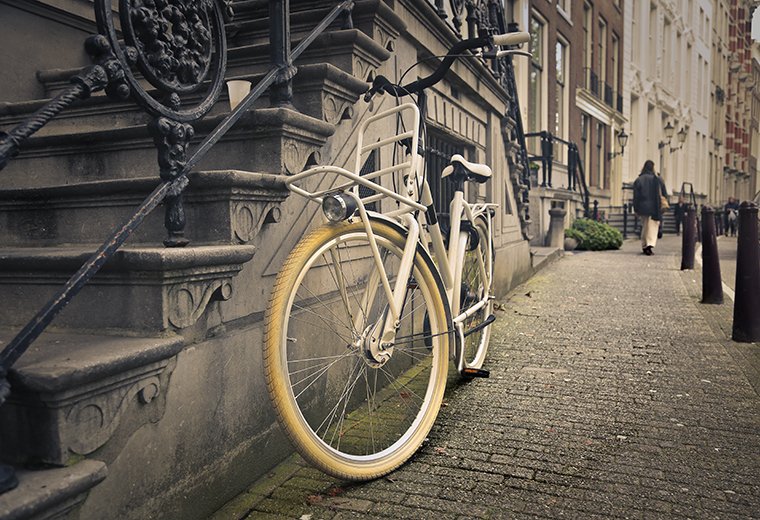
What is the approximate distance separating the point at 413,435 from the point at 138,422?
127 centimetres

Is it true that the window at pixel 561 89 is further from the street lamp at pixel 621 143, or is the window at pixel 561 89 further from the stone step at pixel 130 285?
the stone step at pixel 130 285

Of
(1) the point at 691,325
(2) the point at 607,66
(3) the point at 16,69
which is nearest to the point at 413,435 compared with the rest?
(3) the point at 16,69

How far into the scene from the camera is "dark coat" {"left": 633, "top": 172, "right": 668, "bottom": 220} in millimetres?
13852

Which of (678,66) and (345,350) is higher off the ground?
(678,66)

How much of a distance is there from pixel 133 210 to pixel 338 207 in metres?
0.80

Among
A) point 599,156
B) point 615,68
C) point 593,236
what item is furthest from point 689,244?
point 615,68

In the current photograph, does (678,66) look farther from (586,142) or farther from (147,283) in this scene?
(147,283)

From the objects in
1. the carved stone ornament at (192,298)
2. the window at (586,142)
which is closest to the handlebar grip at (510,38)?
the carved stone ornament at (192,298)

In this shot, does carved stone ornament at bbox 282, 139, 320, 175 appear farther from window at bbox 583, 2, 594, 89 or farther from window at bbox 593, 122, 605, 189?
window at bbox 593, 122, 605, 189

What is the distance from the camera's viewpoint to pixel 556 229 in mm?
14406

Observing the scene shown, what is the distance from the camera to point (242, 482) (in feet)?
8.29

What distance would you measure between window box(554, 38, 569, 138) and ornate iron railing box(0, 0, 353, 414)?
17961 millimetres

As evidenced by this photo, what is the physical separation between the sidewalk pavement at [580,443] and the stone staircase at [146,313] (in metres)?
0.38

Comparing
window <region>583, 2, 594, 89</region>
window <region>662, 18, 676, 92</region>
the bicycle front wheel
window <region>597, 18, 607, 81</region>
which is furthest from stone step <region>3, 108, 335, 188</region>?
window <region>662, 18, 676, 92</region>
